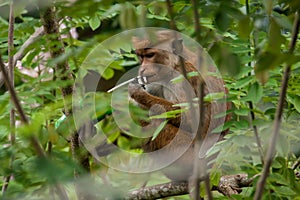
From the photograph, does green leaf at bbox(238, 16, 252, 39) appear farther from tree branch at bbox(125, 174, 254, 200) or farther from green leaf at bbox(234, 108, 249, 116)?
tree branch at bbox(125, 174, 254, 200)

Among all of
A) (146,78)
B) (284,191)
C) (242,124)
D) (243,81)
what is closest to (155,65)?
(146,78)

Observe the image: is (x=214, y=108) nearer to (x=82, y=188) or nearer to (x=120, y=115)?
→ (x=120, y=115)

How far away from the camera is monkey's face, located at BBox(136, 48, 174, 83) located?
2.94m

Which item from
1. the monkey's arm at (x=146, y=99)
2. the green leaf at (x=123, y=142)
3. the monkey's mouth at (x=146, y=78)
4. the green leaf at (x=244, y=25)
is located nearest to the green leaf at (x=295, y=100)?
the green leaf at (x=123, y=142)

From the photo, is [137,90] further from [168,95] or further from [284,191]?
[284,191]

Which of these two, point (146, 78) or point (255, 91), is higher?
point (255, 91)

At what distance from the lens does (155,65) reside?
2.98m

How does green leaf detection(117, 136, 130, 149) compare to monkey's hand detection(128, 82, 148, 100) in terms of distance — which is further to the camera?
monkey's hand detection(128, 82, 148, 100)

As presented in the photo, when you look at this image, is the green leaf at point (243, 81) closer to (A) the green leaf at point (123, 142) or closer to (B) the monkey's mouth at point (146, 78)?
(A) the green leaf at point (123, 142)

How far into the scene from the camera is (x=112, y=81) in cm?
256

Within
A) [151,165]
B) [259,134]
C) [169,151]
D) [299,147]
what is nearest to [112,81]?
[169,151]

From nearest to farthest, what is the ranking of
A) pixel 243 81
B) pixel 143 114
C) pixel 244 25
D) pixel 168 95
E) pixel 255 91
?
pixel 244 25 → pixel 143 114 → pixel 255 91 → pixel 243 81 → pixel 168 95

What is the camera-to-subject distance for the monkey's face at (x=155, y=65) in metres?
2.94

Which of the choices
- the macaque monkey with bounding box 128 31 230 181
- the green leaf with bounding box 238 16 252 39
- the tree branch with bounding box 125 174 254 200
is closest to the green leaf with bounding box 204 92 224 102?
the green leaf with bounding box 238 16 252 39
